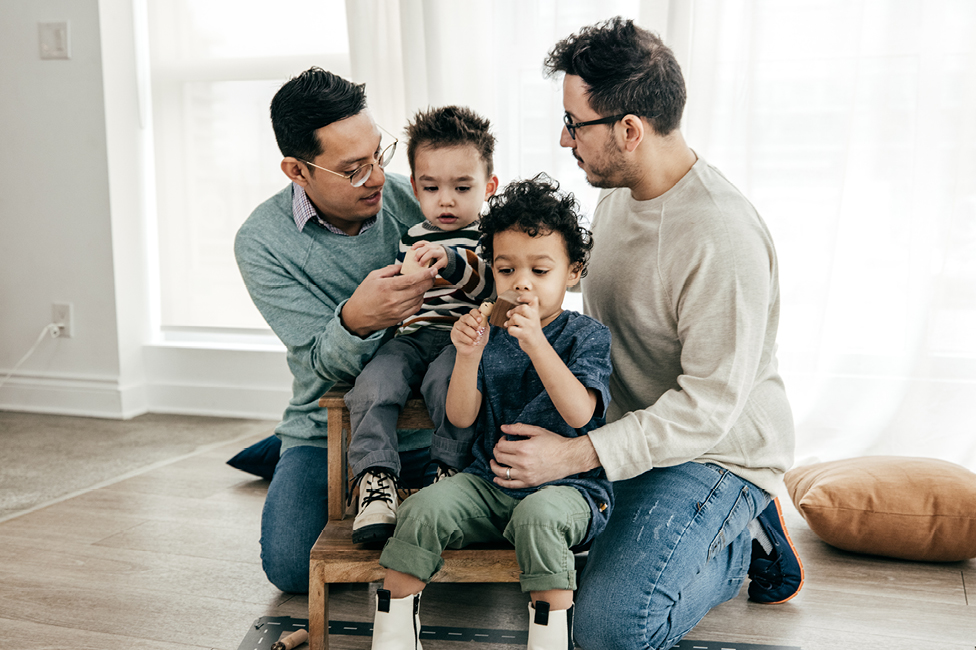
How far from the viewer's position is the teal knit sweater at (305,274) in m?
1.86

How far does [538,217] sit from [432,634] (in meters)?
0.88

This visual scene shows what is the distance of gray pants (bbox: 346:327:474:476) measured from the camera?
1547 millimetres

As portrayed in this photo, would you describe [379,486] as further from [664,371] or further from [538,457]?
[664,371]

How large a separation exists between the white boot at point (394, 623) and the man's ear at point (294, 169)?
1.00m

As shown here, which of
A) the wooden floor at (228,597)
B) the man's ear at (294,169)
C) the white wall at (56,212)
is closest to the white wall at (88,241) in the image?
the white wall at (56,212)

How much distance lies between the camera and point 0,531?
2.23m

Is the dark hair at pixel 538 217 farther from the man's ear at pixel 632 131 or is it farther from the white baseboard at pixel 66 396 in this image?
the white baseboard at pixel 66 396

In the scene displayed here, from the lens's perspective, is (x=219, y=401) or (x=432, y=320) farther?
(x=219, y=401)

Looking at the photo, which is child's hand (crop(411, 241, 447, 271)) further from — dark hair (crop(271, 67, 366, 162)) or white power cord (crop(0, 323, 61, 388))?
white power cord (crop(0, 323, 61, 388))

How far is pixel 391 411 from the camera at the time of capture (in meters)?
1.60

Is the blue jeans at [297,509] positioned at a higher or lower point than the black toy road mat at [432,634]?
higher

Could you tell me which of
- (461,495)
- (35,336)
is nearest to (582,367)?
(461,495)

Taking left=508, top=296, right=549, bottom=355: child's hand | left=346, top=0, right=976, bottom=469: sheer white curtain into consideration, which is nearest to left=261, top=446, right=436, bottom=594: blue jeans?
left=508, top=296, right=549, bottom=355: child's hand

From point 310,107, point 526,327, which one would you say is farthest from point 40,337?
point 526,327
